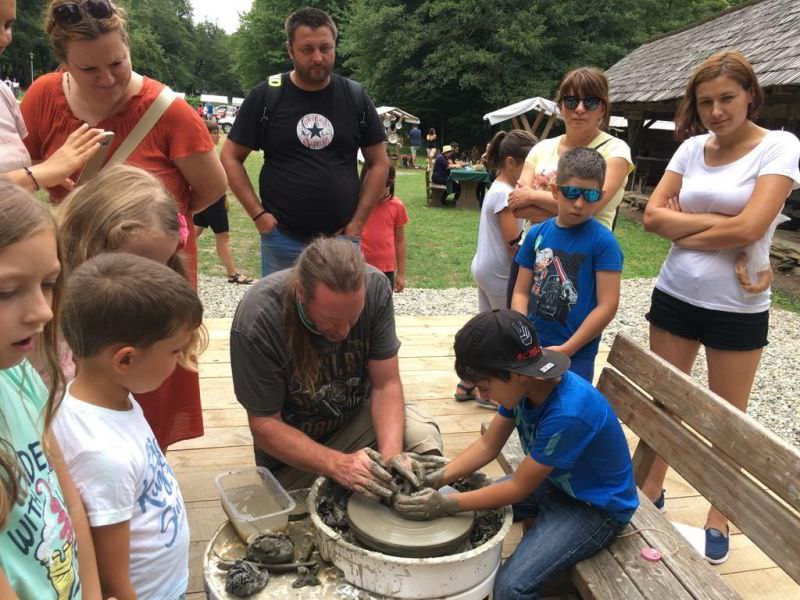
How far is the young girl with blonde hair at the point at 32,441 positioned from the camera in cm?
94

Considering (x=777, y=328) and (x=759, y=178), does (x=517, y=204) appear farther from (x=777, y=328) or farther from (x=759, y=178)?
(x=777, y=328)

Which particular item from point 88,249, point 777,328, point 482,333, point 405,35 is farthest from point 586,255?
point 405,35

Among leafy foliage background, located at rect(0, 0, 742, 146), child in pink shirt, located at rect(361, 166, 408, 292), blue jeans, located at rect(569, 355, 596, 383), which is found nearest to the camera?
blue jeans, located at rect(569, 355, 596, 383)

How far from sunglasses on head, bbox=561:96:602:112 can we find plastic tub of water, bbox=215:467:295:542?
6.80ft

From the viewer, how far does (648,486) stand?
8.47 feet

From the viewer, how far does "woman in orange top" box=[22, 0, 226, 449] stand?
2.03 m

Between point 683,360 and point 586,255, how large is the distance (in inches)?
23.3

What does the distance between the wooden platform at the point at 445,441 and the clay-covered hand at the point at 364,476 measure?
0.34 m

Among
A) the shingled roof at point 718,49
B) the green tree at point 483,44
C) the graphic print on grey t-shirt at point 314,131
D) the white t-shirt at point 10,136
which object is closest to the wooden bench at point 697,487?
the graphic print on grey t-shirt at point 314,131

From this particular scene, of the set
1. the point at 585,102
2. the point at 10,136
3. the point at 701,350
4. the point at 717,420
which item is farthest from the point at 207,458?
the point at 701,350

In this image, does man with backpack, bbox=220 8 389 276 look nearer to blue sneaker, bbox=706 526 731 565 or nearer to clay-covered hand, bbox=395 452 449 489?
clay-covered hand, bbox=395 452 449 489

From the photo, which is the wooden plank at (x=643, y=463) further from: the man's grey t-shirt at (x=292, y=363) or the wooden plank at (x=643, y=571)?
the man's grey t-shirt at (x=292, y=363)

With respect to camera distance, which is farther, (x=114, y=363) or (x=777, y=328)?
(x=777, y=328)

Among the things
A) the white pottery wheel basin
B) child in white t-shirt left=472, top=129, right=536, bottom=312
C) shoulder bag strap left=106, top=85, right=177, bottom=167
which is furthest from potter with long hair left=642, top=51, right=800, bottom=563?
shoulder bag strap left=106, top=85, right=177, bottom=167
